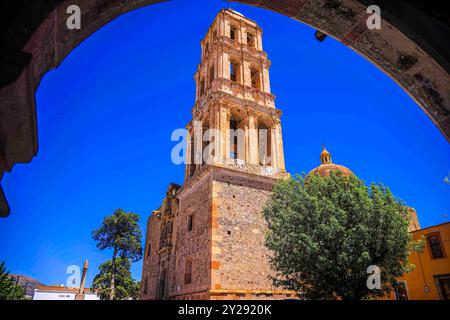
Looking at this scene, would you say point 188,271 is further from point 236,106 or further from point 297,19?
point 297,19

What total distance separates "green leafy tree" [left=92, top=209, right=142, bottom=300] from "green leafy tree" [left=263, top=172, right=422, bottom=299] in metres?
25.8

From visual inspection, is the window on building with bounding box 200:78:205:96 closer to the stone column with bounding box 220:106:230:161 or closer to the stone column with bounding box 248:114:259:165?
the stone column with bounding box 220:106:230:161

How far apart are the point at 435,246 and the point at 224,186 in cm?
1165

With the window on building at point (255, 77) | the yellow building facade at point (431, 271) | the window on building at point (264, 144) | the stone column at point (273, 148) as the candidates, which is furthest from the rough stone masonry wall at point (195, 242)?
the yellow building facade at point (431, 271)

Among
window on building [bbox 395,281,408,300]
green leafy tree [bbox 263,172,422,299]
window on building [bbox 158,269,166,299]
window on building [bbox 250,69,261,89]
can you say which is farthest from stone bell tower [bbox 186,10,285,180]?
window on building [bbox 395,281,408,300]

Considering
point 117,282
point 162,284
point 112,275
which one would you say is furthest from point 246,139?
point 117,282

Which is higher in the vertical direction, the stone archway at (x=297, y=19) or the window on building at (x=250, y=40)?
the window on building at (x=250, y=40)

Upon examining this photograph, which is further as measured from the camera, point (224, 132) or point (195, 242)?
point (224, 132)

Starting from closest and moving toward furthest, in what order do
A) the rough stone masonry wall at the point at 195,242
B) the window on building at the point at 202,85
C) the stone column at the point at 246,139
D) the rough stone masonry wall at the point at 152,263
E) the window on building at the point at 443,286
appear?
the rough stone masonry wall at the point at 195,242, the window on building at the point at 443,286, the stone column at the point at 246,139, the rough stone masonry wall at the point at 152,263, the window on building at the point at 202,85

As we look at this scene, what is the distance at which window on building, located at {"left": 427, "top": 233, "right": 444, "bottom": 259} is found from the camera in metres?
15.0

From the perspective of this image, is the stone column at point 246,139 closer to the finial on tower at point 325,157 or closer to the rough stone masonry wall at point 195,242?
the rough stone masonry wall at point 195,242

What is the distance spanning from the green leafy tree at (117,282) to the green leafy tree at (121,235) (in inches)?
42.4

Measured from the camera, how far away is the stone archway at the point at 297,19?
144 centimetres

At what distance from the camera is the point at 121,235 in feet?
113
